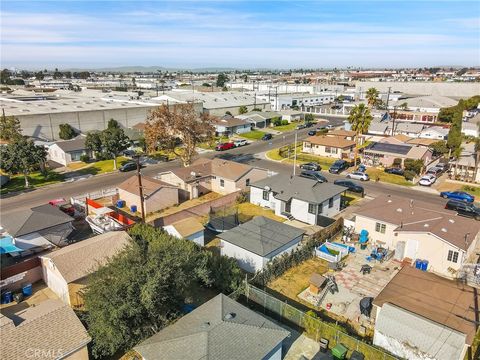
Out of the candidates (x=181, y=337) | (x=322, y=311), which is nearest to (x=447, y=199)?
(x=322, y=311)

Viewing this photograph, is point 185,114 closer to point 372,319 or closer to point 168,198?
point 168,198

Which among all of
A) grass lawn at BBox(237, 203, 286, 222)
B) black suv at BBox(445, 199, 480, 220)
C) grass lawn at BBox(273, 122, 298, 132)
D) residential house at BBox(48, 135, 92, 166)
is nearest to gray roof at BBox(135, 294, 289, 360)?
grass lawn at BBox(237, 203, 286, 222)

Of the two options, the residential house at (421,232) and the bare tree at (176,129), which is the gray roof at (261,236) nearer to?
the residential house at (421,232)

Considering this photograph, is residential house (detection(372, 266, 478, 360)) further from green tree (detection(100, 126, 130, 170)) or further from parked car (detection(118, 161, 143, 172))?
green tree (detection(100, 126, 130, 170))

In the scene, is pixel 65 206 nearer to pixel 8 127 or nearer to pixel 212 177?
pixel 212 177

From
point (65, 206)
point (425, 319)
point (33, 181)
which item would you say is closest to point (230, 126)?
point (33, 181)

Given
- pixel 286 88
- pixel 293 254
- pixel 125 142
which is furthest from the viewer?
pixel 286 88
